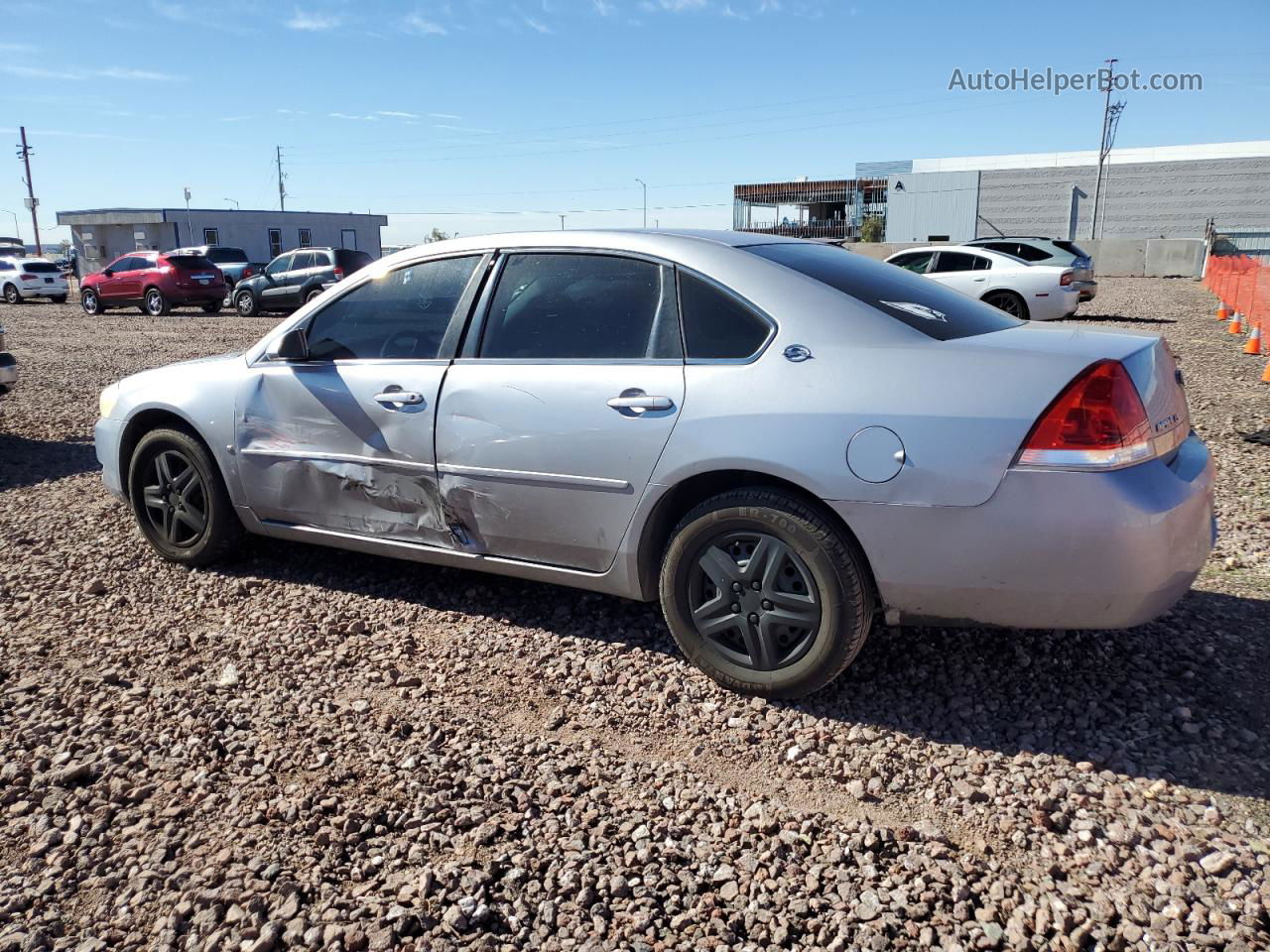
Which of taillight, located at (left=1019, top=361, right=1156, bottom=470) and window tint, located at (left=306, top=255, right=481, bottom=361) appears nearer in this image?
taillight, located at (left=1019, top=361, right=1156, bottom=470)

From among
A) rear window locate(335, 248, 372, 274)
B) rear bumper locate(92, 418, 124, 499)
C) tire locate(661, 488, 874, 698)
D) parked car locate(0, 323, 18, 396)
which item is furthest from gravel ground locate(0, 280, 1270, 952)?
rear window locate(335, 248, 372, 274)

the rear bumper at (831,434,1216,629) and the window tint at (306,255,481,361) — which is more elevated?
the window tint at (306,255,481,361)

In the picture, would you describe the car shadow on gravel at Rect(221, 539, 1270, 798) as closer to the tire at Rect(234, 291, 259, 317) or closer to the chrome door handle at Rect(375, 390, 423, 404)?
the chrome door handle at Rect(375, 390, 423, 404)

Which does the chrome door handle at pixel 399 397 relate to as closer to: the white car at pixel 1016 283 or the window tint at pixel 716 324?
the window tint at pixel 716 324

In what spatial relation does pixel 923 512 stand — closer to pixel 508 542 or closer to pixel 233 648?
pixel 508 542

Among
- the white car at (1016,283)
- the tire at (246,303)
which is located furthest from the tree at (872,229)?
the white car at (1016,283)

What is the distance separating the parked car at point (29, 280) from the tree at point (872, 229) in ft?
149

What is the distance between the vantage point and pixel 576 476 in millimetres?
3643

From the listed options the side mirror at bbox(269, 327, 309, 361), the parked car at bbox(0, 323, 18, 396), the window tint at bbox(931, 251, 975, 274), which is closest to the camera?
the side mirror at bbox(269, 327, 309, 361)

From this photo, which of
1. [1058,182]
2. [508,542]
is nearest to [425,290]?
[508,542]

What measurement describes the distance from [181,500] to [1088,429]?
4.12 meters

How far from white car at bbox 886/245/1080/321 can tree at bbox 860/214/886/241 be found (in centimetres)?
4673

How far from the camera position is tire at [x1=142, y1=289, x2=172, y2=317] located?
25.4 meters

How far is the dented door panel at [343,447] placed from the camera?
406cm
